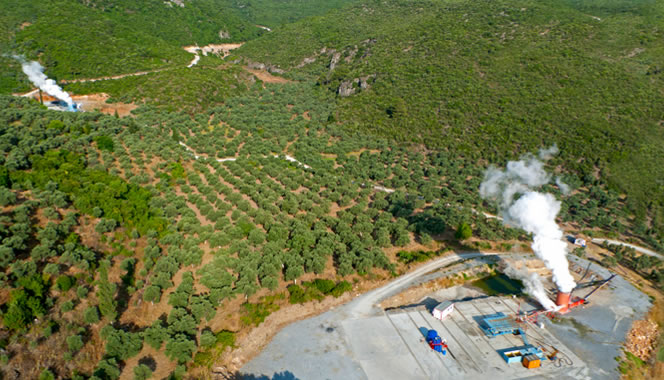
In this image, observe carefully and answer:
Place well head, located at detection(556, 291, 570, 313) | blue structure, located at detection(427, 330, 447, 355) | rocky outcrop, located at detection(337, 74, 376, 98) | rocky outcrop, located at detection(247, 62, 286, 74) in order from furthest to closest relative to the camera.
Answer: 1. rocky outcrop, located at detection(247, 62, 286, 74)
2. rocky outcrop, located at detection(337, 74, 376, 98)
3. well head, located at detection(556, 291, 570, 313)
4. blue structure, located at detection(427, 330, 447, 355)

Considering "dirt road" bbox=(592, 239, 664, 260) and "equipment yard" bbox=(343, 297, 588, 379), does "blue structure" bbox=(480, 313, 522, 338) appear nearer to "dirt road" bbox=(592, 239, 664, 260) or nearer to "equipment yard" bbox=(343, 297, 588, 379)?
"equipment yard" bbox=(343, 297, 588, 379)

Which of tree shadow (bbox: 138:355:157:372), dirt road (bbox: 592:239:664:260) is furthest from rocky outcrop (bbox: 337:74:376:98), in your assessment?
tree shadow (bbox: 138:355:157:372)

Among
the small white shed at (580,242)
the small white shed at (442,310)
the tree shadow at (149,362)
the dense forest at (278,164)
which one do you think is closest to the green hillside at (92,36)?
the dense forest at (278,164)

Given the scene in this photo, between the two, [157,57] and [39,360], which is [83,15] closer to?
Answer: [157,57]

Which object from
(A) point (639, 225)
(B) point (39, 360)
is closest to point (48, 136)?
(B) point (39, 360)

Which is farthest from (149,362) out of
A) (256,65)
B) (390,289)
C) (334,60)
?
(256,65)
